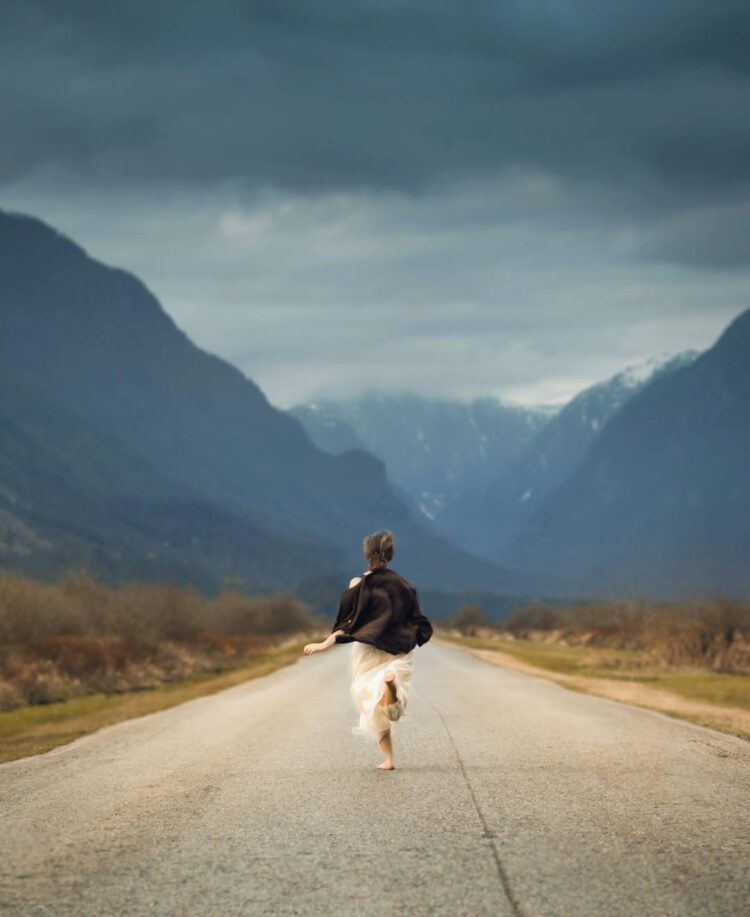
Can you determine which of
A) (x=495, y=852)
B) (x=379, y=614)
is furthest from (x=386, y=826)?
(x=379, y=614)

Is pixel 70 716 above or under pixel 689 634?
under

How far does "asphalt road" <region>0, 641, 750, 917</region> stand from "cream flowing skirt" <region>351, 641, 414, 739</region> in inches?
21.4

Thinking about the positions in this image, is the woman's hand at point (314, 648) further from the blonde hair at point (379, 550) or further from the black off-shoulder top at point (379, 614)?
the blonde hair at point (379, 550)

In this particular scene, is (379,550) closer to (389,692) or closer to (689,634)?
(389,692)

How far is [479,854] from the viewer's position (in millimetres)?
8297

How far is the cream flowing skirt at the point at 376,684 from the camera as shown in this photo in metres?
12.8

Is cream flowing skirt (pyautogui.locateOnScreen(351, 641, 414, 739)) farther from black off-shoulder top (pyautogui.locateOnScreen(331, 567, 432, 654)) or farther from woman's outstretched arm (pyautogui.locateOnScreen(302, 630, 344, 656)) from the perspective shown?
woman's outstretched arm (pyautogui.locateOnScreen(302, 630, 344, 656))

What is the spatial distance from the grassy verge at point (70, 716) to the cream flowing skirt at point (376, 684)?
661 centimetres

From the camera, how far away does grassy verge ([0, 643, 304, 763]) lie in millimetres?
20750

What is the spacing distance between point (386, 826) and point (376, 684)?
346 centimetres

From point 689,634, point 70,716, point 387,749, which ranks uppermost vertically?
point 689,634

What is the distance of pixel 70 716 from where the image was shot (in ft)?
101

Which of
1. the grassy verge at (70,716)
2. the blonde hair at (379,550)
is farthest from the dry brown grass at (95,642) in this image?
the blonde hair at (379,550)

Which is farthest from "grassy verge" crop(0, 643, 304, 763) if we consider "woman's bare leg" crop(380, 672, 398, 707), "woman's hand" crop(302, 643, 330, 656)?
"woman's bare leg" crop(380, 672, 398, 707)
